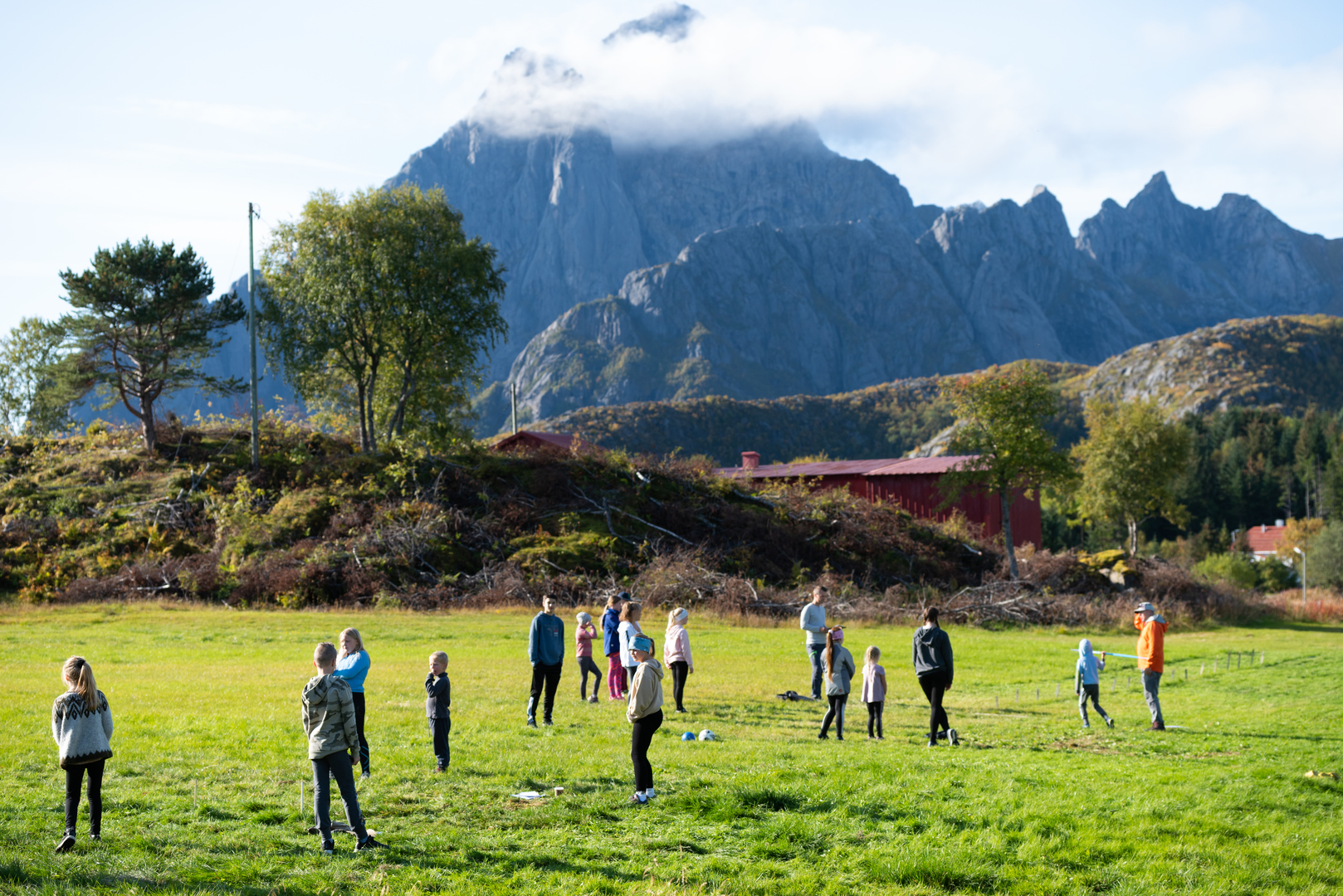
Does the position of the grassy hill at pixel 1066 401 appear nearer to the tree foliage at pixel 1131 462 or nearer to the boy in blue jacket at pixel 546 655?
the tree foliage at pixel 1131 462

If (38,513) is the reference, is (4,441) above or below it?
above

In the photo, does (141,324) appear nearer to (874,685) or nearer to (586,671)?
(586,671)

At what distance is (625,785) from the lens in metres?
9.55

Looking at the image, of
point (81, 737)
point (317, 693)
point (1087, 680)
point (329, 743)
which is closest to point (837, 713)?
point (1087, 680)

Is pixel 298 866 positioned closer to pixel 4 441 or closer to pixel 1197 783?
pixel 1197 783

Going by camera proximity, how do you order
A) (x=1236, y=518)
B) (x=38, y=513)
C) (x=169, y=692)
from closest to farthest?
(x=169, y=692) < (x=38, y=513) < (x=1236, y=518)

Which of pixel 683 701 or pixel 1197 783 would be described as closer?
pixel 1197 783

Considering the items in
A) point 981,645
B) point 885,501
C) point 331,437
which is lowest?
point 981,645

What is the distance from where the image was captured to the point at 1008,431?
1463 inches

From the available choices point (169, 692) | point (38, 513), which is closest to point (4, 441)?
point (38, 513)

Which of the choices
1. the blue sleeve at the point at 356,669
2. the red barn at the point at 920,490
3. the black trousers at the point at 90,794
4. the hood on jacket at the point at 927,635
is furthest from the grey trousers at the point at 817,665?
the red barn at the point at 920,490

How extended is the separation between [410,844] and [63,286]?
40.5 meters

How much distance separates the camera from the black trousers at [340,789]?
7.43 meters

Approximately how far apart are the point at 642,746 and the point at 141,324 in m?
39.5
